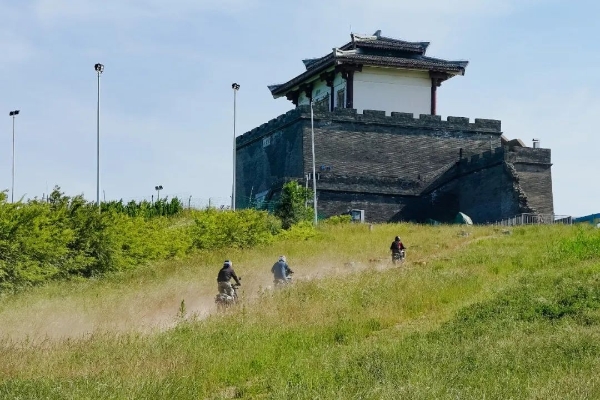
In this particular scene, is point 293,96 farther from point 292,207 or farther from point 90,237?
point 90,237

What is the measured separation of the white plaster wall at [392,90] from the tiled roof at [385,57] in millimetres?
755

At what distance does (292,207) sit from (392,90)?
10.4 m

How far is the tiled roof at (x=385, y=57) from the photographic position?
1971 inches

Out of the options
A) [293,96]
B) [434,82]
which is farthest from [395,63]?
[293,96]

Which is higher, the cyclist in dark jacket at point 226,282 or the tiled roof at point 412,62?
the tiled roof at point 412,62

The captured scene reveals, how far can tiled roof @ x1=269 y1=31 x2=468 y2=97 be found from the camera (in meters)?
50.1

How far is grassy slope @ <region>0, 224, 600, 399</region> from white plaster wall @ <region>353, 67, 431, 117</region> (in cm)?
2082

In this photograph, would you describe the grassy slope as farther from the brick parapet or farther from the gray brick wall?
the brick parapet

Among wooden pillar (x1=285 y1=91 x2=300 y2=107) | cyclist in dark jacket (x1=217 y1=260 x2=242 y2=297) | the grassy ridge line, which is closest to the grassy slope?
cyclist in dark jacket (x1=217 y1=260 x2=242 y2=297)

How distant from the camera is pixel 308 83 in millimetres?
54125

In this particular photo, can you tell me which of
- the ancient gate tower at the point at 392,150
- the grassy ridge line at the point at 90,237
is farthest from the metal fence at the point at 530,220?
the grassy ridge line at the point at 90,237

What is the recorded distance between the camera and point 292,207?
1736 inches

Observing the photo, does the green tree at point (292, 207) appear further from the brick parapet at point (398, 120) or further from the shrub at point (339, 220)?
the brick parapet at point (398, 120)

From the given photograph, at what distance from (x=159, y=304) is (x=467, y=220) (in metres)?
22.4
